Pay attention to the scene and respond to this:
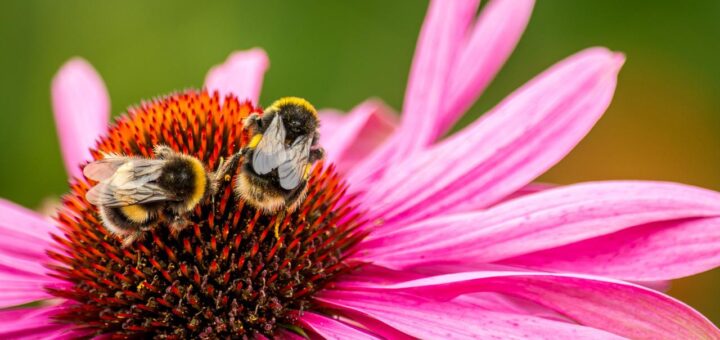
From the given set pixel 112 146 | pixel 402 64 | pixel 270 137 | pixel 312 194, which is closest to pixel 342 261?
pixel 312 194

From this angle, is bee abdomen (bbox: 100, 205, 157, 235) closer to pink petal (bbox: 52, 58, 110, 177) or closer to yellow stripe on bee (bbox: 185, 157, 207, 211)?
yellow stripe on bee (bbox: 185, 157, 207, 211)

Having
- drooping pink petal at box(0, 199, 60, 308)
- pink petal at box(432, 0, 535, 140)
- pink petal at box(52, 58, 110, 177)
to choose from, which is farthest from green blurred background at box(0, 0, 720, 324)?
pink petal at box(432, 0, 535, 140)

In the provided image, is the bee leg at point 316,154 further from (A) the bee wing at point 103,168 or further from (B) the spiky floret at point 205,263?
(A) the bee wing at point 103,168

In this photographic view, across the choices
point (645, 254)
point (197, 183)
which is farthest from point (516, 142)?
point (197, 183)

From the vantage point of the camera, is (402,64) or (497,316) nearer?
(497,316)

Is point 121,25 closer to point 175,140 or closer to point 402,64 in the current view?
point 402,64

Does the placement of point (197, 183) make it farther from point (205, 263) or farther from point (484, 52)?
point (484, 52)
